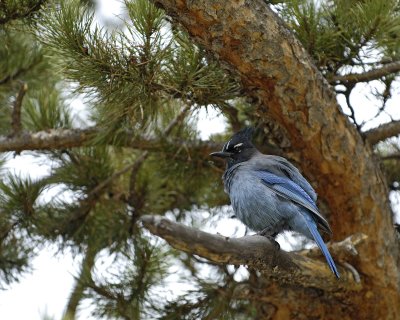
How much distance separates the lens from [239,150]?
131 inches

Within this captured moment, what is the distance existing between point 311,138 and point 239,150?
365 mm

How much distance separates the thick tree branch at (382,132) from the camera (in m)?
3.38

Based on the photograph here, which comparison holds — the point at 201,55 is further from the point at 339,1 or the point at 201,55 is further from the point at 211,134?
the point at 211,134

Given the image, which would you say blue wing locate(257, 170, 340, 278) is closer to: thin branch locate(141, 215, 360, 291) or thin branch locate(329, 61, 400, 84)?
thin branch locate(141, 215, 360, 291)

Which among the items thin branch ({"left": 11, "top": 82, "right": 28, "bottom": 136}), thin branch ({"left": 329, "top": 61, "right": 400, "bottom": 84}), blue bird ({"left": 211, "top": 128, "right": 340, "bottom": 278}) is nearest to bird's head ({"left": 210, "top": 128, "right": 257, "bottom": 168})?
blue bird ({"left": 211, "top": 128, "right": 340, "bottom": 278})

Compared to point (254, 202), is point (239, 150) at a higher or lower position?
higher

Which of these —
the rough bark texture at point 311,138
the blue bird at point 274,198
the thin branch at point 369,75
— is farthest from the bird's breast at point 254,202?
the thin branch at point 369,75

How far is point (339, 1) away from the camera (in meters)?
3.19

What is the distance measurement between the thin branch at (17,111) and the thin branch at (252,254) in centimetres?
129

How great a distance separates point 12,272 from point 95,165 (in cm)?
66

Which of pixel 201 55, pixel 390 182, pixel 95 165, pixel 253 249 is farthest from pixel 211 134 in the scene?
pixel 253 249

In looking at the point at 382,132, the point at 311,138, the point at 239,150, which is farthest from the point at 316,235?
the point at 382,132

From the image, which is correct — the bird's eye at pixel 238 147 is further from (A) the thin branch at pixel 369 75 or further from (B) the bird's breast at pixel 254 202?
(A) the thin branch at pixel 369 75

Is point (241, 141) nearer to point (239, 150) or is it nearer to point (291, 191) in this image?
point (239, 150)
